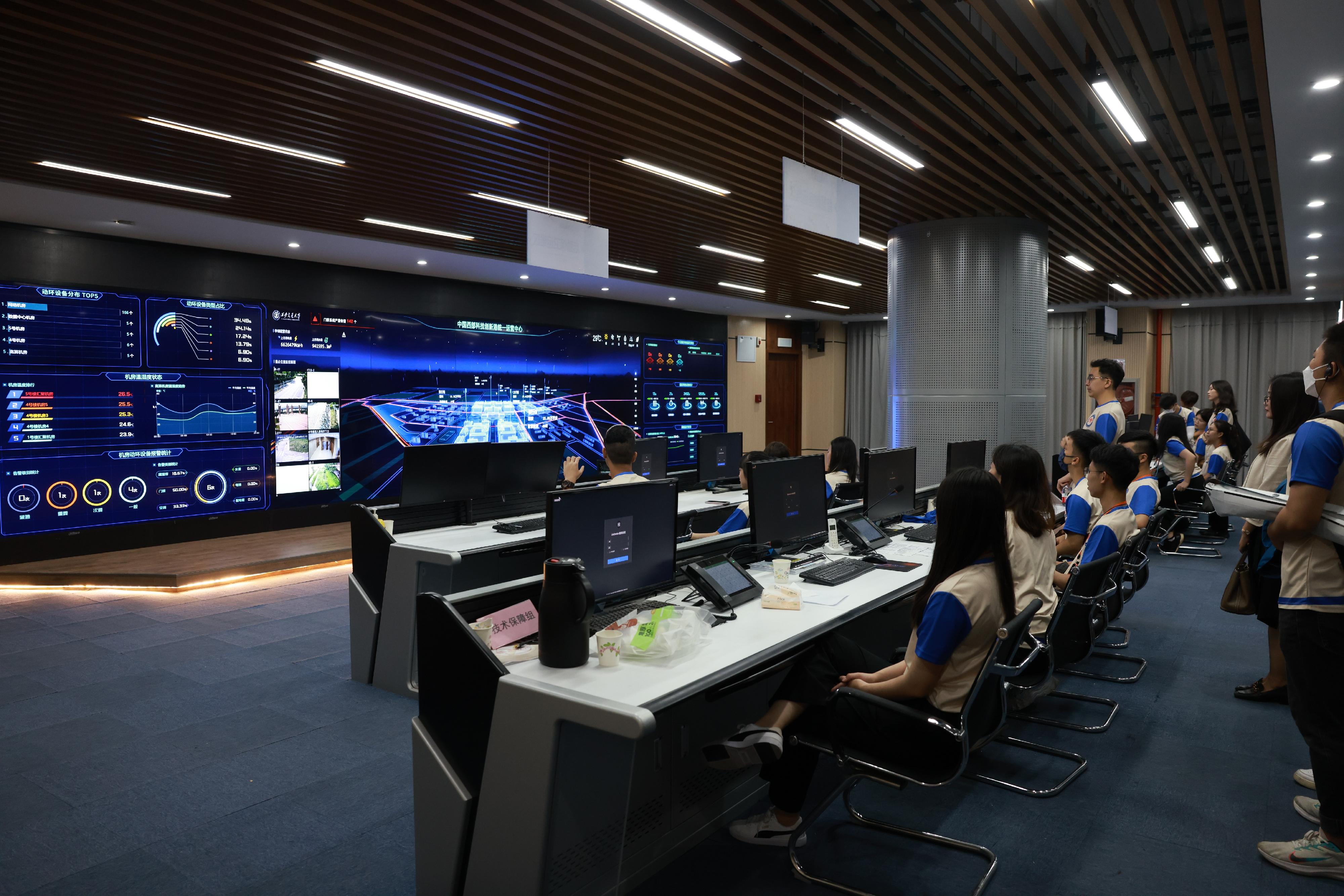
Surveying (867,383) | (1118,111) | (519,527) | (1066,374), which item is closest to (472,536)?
(519,527)

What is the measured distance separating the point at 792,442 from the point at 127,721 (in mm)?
12412

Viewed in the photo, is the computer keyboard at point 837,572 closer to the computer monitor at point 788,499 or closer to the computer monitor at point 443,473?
the computer monitor at point 788,499

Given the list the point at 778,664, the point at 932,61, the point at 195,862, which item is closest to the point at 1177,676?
the point at 778,664

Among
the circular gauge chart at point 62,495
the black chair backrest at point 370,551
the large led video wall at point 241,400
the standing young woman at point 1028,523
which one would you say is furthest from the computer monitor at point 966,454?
the circular gauge chart at point 62,495

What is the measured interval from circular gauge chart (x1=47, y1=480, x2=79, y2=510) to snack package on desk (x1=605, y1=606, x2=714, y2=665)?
266 inches

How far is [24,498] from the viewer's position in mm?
6652

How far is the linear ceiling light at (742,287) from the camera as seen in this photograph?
1024cm

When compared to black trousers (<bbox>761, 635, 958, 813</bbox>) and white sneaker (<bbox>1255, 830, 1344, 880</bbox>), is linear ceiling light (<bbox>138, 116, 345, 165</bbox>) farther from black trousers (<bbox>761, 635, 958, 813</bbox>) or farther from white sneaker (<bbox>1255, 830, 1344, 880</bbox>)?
white sneaker (<bbox>1255, 830, 1344, 880</bbox>)

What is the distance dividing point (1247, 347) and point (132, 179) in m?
14.7

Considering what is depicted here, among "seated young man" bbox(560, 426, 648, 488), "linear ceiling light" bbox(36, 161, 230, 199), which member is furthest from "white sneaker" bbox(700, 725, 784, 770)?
"linear ceiling light" bbox(36, 161, 230, 199)

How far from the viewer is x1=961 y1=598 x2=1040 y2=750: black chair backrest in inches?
89.3

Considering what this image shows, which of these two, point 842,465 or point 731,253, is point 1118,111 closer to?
point 842,465

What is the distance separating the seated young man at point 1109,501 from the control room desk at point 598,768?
1.42m

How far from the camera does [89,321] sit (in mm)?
6965
